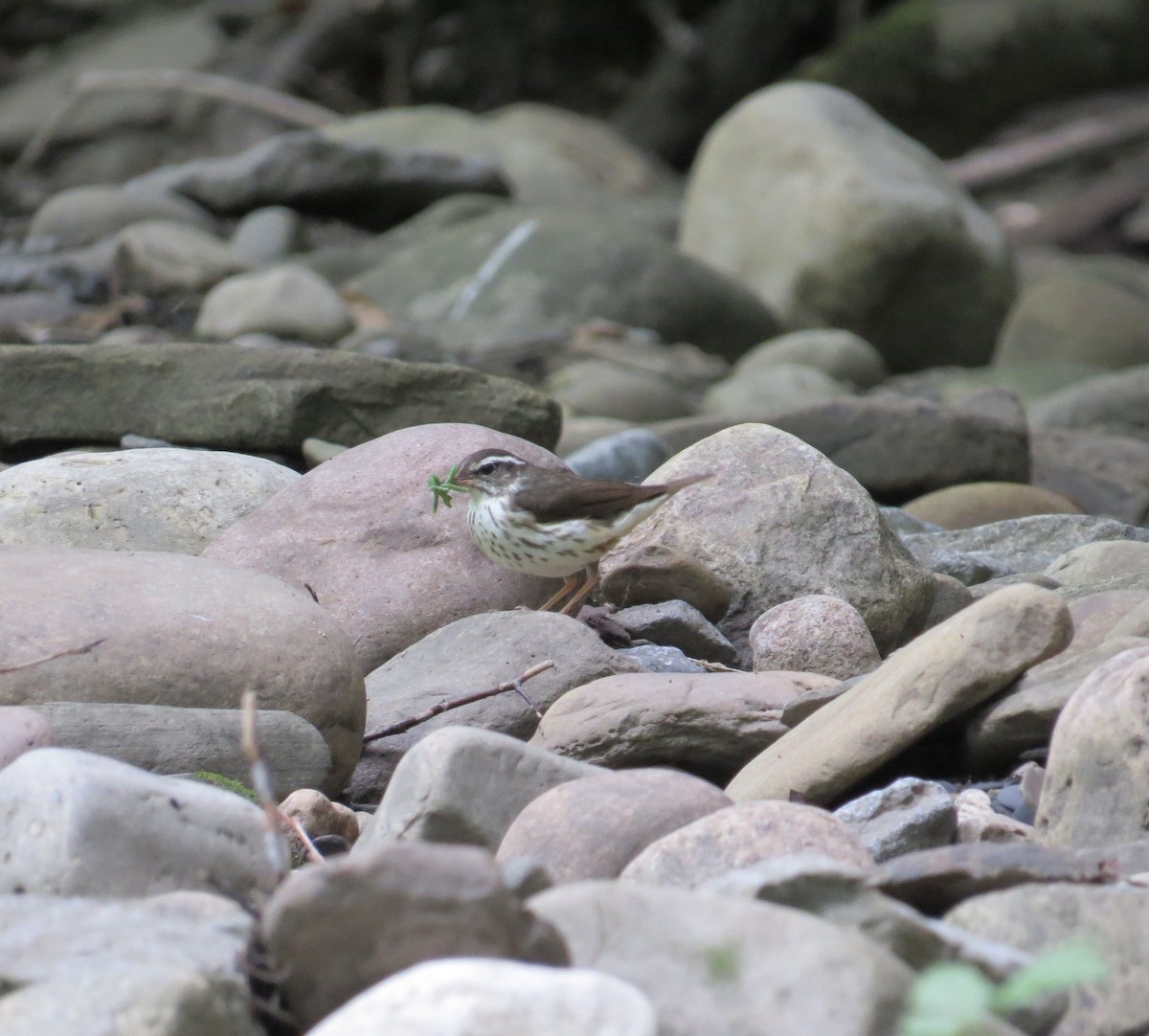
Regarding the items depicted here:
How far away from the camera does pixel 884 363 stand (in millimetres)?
16281

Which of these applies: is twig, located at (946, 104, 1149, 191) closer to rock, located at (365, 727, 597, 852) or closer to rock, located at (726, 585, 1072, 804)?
rock, located at (726, 585, 1072, 804)

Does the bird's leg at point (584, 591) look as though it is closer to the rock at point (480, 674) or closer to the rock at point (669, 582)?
the rock at point (669, 582)

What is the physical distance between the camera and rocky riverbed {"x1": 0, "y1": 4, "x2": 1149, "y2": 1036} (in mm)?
2502

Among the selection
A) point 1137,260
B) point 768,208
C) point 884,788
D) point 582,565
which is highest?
point 884,788

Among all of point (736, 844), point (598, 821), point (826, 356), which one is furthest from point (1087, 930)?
point (826, 356)

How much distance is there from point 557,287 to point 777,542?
29.6 feet

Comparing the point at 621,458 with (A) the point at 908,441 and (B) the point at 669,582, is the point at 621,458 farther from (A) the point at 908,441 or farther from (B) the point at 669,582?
(B) the point at 669,582

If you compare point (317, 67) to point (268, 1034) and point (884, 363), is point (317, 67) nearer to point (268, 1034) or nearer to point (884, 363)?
point (884, 363)

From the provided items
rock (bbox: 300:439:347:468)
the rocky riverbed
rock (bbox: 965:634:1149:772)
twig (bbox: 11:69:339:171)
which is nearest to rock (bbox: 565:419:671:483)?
the rocky riverbed

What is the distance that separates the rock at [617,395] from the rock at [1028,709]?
7.29 metres

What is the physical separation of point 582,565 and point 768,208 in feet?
36.8

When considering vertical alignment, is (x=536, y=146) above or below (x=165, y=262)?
below

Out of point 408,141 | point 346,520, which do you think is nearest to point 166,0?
point 408,141

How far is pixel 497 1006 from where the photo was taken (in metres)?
2.20
